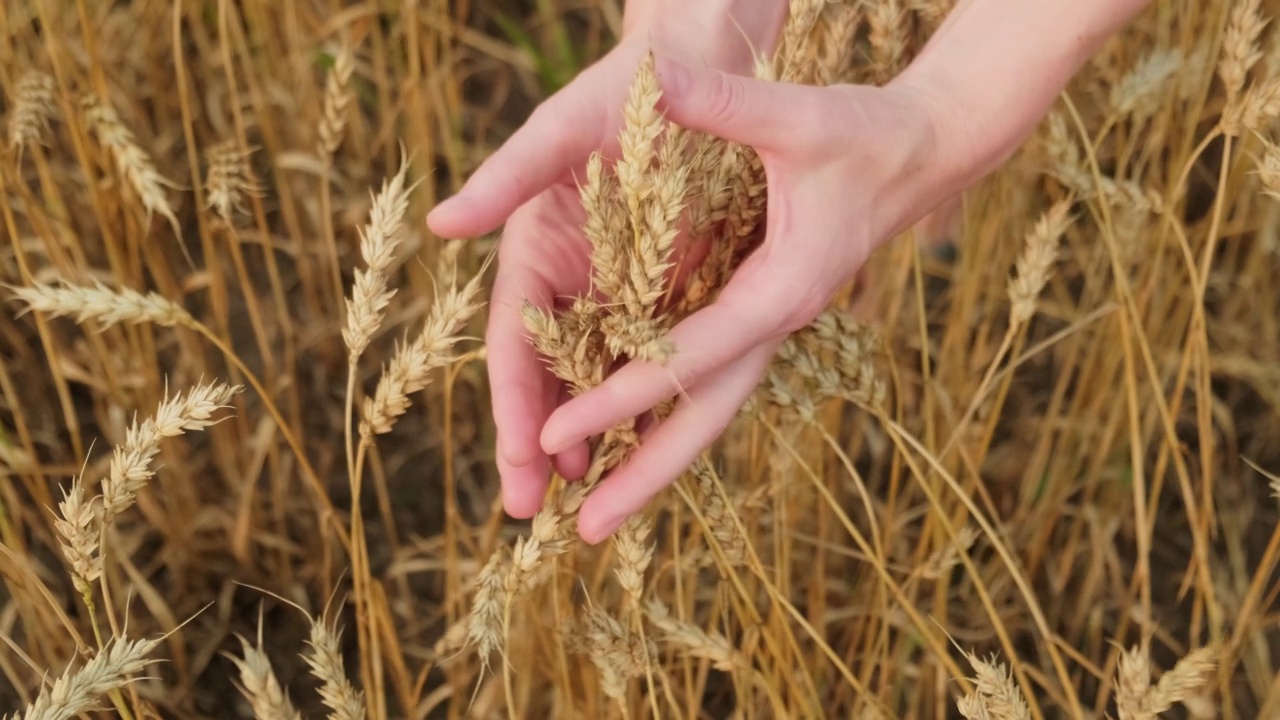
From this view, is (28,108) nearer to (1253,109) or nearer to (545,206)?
(545,206)

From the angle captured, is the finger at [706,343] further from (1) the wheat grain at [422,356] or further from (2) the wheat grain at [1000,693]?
(2) the wheat grain at [1000,693]

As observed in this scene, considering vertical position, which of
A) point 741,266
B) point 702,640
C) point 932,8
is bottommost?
point 702,640

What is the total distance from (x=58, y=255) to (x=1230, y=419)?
52.3 inches

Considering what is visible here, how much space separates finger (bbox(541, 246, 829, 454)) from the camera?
59 cm

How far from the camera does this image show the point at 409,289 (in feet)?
4.51

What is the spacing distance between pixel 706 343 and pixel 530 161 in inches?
6.8

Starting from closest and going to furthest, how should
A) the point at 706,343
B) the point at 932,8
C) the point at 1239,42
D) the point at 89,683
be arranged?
the point at 89,683, the point at 706,343, the point at 1239,42, the point at 932,8

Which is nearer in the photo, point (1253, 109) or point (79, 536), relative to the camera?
point (79, 536)

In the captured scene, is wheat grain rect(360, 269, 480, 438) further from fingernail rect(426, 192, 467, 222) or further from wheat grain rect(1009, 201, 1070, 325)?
wheat grain rect(1009, 201, 1070, 325)

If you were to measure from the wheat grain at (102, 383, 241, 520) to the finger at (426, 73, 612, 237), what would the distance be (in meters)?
0.16

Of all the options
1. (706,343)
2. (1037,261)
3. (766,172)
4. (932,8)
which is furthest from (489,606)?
(932,8)

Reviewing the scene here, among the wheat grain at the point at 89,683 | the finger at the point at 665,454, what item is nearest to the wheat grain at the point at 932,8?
the finger at the point at 665,454

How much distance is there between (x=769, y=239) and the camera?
2.13 feet

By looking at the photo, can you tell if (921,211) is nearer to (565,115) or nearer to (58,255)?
(565,115)
